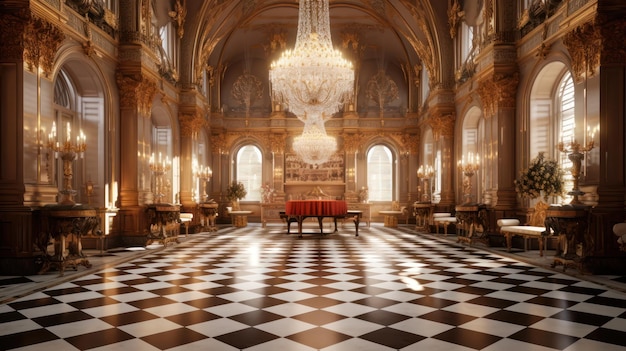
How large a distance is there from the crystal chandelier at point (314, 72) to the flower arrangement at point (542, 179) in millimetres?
4545

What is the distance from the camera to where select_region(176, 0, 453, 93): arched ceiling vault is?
1606cm

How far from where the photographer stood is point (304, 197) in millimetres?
21031

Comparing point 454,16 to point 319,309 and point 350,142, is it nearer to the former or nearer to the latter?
point 350,142

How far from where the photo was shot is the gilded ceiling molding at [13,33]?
7.16 meters

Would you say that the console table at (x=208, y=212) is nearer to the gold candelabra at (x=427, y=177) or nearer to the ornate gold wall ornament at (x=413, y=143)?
the gold candelabra at (x=427, y=177)

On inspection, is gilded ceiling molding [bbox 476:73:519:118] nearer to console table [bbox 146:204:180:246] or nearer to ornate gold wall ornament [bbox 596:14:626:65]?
ornate gold wall ornament [bbox 596:14:626:65]

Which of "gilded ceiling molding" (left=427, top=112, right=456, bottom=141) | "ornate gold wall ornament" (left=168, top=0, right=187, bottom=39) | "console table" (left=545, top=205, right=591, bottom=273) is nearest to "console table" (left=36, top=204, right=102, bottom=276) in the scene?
"console table" (left=545, top=205, right=591, bottom=273)

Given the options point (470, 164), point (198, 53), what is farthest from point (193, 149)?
point (470, 164)

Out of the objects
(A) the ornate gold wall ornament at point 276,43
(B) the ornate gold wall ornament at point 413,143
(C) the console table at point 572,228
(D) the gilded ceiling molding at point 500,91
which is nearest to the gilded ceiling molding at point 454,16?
(D) the gilded ceiling molding at point 500,91

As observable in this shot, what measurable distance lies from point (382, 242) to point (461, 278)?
541cm

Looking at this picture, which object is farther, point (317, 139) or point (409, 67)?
point (409, 67)

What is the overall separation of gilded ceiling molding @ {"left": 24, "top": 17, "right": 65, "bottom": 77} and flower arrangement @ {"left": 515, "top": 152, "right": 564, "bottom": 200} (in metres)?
8.26

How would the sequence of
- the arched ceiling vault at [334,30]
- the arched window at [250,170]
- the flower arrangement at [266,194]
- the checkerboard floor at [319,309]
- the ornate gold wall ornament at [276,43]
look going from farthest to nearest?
the arched window at [250,170]
the ornate gold wall ornament at [276,43]
the flower arrangement at [266,194]
the arched ceiling vault at [334,30]
the checkerboard floor at [319,309]

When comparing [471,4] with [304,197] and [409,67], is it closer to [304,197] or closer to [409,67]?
[409,67]
